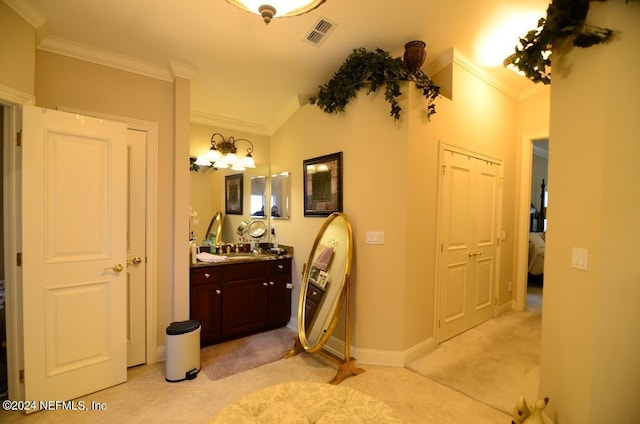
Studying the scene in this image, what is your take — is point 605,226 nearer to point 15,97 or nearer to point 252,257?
point 252,257

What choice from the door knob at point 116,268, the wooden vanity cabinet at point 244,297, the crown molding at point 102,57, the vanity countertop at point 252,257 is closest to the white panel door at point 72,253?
the door knob at point 116,268

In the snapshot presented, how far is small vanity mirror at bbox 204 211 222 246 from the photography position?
360cm

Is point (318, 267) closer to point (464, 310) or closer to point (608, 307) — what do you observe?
point (464, 310)

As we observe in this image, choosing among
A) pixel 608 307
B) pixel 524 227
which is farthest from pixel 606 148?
pixel 524 227

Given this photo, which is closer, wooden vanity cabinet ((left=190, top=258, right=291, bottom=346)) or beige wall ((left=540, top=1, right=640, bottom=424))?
beige wall ((left=540, top=1, right=640, bottom=424))

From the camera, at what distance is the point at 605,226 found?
1511 mm

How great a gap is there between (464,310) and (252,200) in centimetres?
290

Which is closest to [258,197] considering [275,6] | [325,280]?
[325,280]

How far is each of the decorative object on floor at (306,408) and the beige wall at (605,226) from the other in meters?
1.12

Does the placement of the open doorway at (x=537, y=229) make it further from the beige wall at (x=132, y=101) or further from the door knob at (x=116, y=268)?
the door knob at (x=116, y=268)

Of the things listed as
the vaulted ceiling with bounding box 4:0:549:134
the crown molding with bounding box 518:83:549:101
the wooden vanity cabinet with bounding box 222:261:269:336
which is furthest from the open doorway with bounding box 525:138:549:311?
the wooden vanity cabinet with bounding box 222:261:269:336

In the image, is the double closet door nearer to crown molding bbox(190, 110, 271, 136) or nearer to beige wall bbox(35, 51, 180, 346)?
crown molding bbox(190, 110, 271, 136)

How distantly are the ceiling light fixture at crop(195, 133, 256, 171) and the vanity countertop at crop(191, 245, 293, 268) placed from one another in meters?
1.10

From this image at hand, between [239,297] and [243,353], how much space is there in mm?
563
